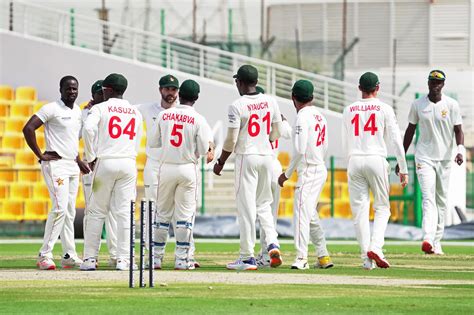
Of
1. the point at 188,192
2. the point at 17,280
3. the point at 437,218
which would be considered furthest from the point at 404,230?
the point at 17,280

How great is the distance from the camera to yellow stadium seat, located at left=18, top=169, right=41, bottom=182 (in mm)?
27703

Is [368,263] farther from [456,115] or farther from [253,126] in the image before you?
[456,115]

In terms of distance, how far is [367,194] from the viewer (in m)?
15.5

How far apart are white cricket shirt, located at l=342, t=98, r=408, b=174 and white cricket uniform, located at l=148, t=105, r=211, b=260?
70.2 inches

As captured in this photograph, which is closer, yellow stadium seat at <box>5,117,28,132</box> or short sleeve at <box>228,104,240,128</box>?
short sleeve at <box>228,104,240,128</box>

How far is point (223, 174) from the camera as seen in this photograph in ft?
104

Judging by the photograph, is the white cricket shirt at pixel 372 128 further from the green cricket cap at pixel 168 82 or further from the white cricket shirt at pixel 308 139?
the green cricket cap at pixel 168 82

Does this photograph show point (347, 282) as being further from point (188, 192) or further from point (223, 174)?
point (223, 174)

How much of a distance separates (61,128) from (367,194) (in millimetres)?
3759

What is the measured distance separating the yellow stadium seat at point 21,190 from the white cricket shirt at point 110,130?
13.3 meters

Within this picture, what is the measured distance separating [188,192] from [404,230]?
10961 millimetres

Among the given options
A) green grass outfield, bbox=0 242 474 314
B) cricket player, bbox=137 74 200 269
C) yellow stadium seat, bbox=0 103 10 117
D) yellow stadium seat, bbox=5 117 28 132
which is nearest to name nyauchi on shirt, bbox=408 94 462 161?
green grass outfield, bbox=0 242 474 314

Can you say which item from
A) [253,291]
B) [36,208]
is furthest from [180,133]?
[36,208]

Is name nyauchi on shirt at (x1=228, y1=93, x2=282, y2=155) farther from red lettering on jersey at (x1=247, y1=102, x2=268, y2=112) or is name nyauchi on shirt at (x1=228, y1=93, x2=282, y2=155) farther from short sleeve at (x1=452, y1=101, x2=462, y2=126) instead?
short sleeve at (x1=452, y1=101, x2=462, y2=126)
